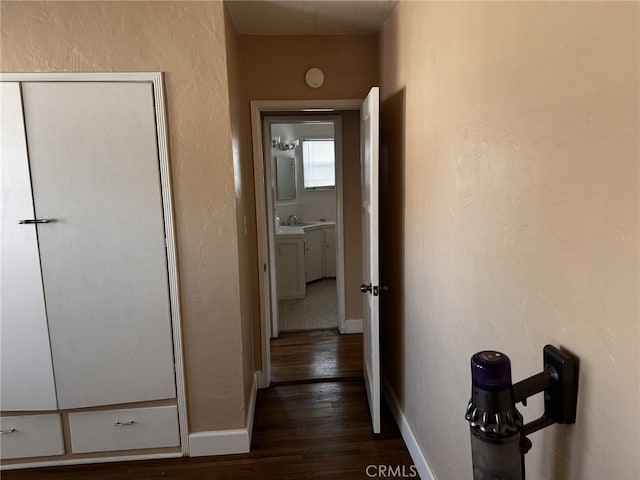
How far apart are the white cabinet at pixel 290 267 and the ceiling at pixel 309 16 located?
2.69 metres

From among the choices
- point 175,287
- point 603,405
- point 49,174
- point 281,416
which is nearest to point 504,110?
point 603,405

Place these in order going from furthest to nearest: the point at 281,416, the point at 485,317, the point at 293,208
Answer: the point at 293,208, the point at 281,416, the point at 485,317

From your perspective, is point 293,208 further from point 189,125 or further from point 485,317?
point 485,317

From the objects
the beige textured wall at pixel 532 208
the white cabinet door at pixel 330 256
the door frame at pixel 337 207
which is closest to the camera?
the beige textured wall at pixel 532 208

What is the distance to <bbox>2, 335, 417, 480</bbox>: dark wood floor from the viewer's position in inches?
87.9

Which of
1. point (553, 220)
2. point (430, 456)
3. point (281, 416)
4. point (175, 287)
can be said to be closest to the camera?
point (553, 220)

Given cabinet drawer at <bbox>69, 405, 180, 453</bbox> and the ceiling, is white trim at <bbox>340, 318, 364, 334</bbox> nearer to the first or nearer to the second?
cabinet drawer at <bbox>69, 405, 180, 453</bbox>

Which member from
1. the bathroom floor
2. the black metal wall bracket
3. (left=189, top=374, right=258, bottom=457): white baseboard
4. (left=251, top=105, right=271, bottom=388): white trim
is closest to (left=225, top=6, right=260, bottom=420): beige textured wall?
(left=251, top=105, right=271, bottom=388): white trim

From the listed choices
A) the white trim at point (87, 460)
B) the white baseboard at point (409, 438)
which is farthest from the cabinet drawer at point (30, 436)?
the white baseboard at point (409, 438)

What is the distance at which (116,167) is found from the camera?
211cm

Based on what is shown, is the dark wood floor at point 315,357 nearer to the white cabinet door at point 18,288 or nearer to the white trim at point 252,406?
the white trim at point 252,406

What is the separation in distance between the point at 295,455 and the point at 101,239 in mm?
1528

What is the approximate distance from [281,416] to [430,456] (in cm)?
106

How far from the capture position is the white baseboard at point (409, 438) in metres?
2.05
